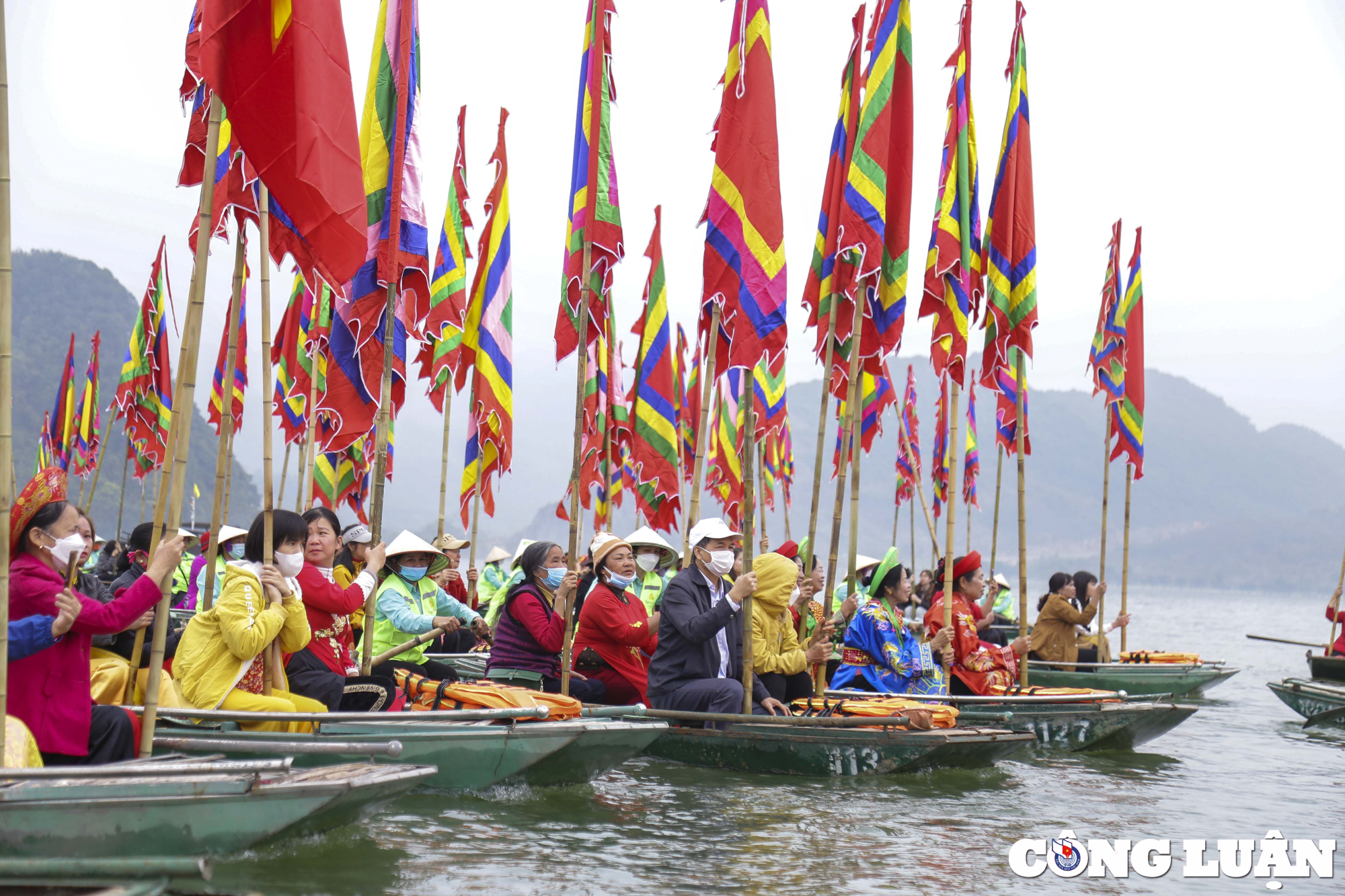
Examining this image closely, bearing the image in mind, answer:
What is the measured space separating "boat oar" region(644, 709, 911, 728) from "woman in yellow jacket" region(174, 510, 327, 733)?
2851mm

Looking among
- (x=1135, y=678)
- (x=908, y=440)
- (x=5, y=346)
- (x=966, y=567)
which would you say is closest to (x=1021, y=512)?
(x=966, y=567)

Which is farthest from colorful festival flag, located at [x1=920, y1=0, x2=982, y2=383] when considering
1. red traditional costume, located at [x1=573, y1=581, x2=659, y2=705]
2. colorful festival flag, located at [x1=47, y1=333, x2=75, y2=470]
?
colorful festival flag, located at [x1=47, y1=333, x2=75, y2=470]

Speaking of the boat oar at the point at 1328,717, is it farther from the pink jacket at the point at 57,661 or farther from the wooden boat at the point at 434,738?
the pink jacket at the point at 57,661

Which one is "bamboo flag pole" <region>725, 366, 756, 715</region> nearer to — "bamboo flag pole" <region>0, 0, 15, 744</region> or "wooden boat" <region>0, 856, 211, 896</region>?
"wooden boat" <region>0, 856, 211, 896</region>

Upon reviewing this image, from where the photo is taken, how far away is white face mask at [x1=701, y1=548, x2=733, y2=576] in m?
9.14

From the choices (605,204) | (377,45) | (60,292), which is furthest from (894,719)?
(60,292)

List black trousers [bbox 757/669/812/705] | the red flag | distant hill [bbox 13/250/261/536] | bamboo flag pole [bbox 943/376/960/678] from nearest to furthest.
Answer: the red flag < bamboo flag pole [bbox 943/376/960/678] < black trousers [bbox 757/669/812/705] < distant hill [bbox 13/250/261/536]

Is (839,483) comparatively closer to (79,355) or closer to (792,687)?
(792,687)

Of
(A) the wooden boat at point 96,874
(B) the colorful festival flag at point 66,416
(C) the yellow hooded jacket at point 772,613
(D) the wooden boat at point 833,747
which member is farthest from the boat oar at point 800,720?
(B) the colorful festival flag at point 66,416

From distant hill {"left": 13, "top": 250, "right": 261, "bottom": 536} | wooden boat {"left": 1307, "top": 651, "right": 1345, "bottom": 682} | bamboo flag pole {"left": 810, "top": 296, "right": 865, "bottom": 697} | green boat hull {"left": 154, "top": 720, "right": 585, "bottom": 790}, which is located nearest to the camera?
green boat hull {"left": 154, "top": 720, "right": 585, "bottom": 790}

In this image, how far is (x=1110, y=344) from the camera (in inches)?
598

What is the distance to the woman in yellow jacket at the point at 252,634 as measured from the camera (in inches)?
259

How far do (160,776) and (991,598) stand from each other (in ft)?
48.8

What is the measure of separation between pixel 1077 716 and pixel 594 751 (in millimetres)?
5087
